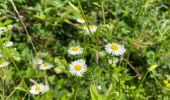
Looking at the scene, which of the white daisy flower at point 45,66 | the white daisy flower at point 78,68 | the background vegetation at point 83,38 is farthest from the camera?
the background vegetation at point 83,38

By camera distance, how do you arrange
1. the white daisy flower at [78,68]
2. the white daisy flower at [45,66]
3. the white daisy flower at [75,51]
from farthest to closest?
the white daisy flower at [45,66]
the white daisy flower at [75,51]
the white daisy flower at [78,68]

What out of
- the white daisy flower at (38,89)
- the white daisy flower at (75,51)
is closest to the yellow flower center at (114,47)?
the white daisy flower at (75,51)

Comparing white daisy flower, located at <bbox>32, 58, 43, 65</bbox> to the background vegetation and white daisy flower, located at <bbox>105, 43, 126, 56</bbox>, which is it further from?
white daisy flower, located at <bbox>105, 43, 126, 56</bbox>

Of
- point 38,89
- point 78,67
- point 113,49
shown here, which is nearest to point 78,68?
point 78,67

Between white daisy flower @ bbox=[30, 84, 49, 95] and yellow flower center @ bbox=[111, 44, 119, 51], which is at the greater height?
yellow flower center @ bbox=[111, 44, 119, 51]

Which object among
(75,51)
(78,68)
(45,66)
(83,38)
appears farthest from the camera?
(83,38)


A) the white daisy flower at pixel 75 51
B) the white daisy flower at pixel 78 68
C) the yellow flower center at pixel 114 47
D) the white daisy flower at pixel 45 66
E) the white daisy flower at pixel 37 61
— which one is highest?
the white daisy flower at pixel 37 61

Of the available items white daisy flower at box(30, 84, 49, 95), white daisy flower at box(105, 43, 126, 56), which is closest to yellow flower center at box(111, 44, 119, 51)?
white daisy flower at box(105, 43, 126, 56)

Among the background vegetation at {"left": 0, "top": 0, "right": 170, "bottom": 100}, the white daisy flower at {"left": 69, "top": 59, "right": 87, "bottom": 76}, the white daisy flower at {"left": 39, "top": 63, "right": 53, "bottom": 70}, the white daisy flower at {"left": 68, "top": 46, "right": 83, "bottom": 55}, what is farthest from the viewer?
the background vegetation at {"left": 0, "top": 0, "right": 170, "bottom": 100}

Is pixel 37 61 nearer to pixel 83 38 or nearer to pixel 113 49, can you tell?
pixel 83 38

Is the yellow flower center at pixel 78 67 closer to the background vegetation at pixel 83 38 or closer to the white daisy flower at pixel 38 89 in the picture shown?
the white daisy flower at pixel 38 89

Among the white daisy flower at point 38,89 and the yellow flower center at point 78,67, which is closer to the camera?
the yellow flower center at point 78,67

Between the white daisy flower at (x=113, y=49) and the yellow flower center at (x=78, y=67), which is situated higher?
the white daisy flower at (x=113, y=49)

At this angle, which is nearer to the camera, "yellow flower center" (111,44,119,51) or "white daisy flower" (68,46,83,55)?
"yellow flower center" (111,44,119,51)
